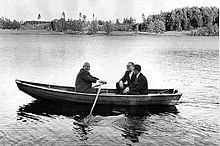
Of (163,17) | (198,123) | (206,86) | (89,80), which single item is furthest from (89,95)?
(163,17)

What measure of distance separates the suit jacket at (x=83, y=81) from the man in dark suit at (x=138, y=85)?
167 cm

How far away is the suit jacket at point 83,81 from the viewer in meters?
17.1

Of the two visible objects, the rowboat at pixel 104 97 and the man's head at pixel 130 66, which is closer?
the rowboat at pixel 104 97

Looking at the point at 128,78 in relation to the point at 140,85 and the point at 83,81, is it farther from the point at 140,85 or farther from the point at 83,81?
the point at 83,81

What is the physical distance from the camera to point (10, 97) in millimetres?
19656

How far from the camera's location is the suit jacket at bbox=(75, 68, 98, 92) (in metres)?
17.1

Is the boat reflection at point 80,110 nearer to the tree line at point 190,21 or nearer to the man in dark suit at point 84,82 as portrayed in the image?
the man in dark suit at point 84,82

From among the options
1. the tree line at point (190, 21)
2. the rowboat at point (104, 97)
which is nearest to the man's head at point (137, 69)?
the rowboat at point (104, 97)

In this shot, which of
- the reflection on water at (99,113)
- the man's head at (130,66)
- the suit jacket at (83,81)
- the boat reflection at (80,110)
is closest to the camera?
the reflection on water at (99,113)

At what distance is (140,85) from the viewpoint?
665 inches

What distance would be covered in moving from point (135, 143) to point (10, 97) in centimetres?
968

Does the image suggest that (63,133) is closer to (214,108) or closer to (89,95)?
(89,95)

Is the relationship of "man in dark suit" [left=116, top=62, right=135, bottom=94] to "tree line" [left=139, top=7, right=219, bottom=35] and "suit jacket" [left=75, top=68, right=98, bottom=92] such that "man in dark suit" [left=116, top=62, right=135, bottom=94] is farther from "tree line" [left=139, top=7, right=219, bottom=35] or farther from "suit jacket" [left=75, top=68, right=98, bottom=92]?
"tree line" [left=139, top=7, right=219, bottom=35]

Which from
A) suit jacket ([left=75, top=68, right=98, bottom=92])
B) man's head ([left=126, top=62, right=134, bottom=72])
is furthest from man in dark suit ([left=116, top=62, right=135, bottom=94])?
suit jacket ([left=75, top=68, right=98, bottom=92])
